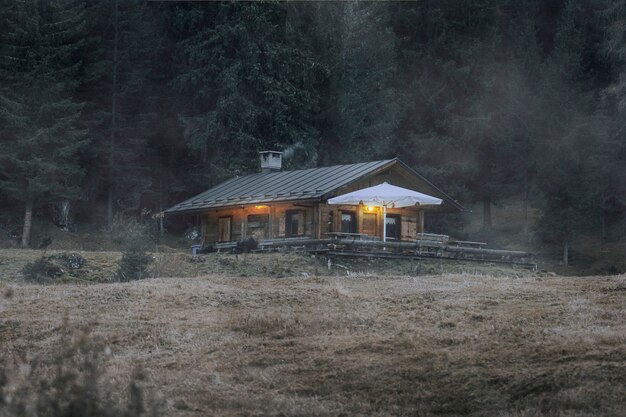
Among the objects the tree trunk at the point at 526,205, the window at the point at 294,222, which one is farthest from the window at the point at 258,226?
the tree trunk at the point at 526,205

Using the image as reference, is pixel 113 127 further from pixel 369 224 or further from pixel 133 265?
pixel 133 265

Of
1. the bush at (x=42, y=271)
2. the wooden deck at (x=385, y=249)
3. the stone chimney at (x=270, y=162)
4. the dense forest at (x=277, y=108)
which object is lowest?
the bush at (x=42, y=271)

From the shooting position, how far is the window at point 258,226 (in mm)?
40906

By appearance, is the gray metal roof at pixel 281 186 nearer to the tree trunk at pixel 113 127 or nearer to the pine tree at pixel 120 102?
the tree trunk at pixel 113 127

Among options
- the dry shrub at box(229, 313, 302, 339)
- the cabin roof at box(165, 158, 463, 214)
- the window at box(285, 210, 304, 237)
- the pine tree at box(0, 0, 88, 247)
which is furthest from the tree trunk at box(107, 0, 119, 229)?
the dry shrub at box(229, 313, 302, 339)

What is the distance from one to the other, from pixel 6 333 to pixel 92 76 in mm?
36770

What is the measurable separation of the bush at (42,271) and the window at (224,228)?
13982 millimetres

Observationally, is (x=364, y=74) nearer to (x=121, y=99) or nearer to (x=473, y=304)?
(x=121, y=99)

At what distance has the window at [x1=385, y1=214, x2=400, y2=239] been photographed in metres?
41.0

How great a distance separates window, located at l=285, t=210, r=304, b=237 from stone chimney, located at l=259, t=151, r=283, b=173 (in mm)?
7175

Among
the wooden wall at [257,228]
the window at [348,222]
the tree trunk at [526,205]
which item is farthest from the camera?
the tree trunk at [526,205]

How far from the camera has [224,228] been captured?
43188mm

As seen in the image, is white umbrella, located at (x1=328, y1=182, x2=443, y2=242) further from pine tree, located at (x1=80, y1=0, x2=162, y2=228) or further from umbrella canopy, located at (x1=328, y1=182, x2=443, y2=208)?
pine tree, located at (x1=80, y1=0, x2=162, y2=228)

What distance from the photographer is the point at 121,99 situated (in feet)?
181
